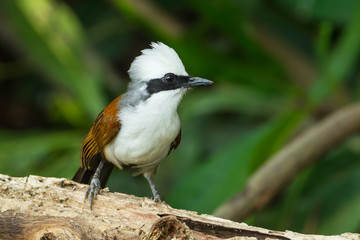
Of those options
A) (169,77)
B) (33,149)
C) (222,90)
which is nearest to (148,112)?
(169,77)

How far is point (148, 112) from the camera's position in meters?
3.54

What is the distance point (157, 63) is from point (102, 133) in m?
0.56

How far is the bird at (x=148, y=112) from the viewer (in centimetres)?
351

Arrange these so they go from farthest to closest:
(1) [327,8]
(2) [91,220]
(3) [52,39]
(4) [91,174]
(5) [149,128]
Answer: (3) [52,39]
(1) [327,8]
(4) [91,174]
(5) [149,128]
(2) [91,220]

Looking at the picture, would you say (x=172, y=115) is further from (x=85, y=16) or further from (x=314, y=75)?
(x=85, y=16)

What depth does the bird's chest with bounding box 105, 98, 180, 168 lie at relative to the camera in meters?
3.51

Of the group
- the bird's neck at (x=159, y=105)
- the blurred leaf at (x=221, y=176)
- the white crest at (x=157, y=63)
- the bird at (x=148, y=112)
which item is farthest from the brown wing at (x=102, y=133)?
the blurred leaf at (x=221, y=176)

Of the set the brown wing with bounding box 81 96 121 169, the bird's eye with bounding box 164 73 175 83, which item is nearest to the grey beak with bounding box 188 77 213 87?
the bird's eye with bounding box 164 73 175 83

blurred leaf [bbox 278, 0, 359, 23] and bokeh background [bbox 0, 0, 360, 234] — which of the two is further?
blurred leaf [bbox 278, 0, 359, 23]

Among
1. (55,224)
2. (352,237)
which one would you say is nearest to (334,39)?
(352,237)

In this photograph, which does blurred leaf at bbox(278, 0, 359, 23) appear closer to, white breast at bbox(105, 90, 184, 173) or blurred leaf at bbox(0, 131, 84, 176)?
blurred leaf at bbox(0, 131, 84, 176)

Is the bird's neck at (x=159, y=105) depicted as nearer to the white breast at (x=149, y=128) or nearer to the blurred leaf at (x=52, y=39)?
the white breast at (x=149, y=128)

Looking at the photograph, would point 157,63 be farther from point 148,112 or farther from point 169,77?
point 148,112

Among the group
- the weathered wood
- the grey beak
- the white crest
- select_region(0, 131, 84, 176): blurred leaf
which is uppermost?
select_region(0, 131, 84, 176): blurred leaf
